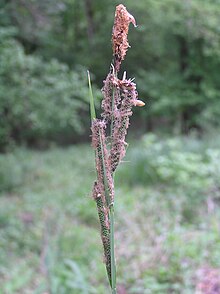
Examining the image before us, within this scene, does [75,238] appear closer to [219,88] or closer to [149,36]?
[219,88]

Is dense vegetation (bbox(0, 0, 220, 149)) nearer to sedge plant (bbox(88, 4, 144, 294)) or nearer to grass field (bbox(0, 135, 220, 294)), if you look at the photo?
grass field (bbox(0, 135, 220, 294))

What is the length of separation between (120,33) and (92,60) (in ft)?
47.1

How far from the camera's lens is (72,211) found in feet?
20.2

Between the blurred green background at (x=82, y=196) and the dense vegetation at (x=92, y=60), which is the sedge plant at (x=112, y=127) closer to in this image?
the blurred green background at (x=82, y=196)

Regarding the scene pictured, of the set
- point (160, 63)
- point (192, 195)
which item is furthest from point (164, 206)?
point (160, 63)

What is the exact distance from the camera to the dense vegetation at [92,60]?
228 inches

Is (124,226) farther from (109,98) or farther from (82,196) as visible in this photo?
(109,98)

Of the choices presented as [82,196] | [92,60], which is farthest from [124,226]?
[92,60]

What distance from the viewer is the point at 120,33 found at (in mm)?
894

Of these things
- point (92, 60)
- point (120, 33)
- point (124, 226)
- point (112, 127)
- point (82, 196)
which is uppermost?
point (92, 60)

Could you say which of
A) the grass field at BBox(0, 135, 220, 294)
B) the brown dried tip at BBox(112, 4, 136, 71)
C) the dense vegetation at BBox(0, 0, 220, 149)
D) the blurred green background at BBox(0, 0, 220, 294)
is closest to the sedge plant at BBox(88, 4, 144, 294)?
the brown dried tip at BBox(112, 4, 136, 71)

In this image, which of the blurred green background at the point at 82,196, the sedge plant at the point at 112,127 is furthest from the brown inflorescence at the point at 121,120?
the blurred green background at the point at 82,196

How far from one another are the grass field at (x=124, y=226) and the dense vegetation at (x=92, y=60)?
1087 millimetres

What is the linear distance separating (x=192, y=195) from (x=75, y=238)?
5.56 feet
